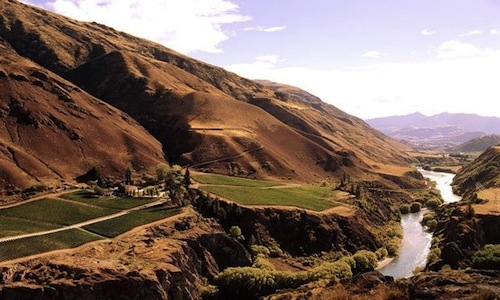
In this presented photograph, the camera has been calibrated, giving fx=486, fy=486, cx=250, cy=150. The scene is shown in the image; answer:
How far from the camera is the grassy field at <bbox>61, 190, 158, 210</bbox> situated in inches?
3085

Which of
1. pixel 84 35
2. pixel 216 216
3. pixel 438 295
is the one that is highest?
pixel 84 35

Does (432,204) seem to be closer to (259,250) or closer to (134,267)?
(259,250)

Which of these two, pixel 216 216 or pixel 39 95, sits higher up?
pixel 39 95

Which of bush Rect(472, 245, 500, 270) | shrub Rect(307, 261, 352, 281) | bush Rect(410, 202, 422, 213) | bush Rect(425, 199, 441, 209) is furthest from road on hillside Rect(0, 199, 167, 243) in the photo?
bush Rect(425, 199, 441, 209)

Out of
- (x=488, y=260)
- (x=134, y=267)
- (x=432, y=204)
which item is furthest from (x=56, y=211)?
(x=432, y=204)

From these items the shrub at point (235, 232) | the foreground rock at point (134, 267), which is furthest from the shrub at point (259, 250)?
the foreground rock at point (134, 267)

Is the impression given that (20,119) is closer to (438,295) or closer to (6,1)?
(438,295)

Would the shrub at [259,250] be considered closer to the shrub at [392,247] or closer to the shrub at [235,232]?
the shrub at [235,232]

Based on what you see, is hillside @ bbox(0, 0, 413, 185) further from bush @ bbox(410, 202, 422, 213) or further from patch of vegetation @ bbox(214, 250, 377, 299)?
patch of vegetation @ bbox(214, 250, 377, 299)

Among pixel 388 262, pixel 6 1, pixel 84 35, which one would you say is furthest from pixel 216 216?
pixel 6 1

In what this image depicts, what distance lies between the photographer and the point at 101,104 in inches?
5059

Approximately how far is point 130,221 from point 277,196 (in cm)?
3771

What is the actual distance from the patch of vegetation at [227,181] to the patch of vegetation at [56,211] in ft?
104

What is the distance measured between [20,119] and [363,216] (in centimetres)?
7482
